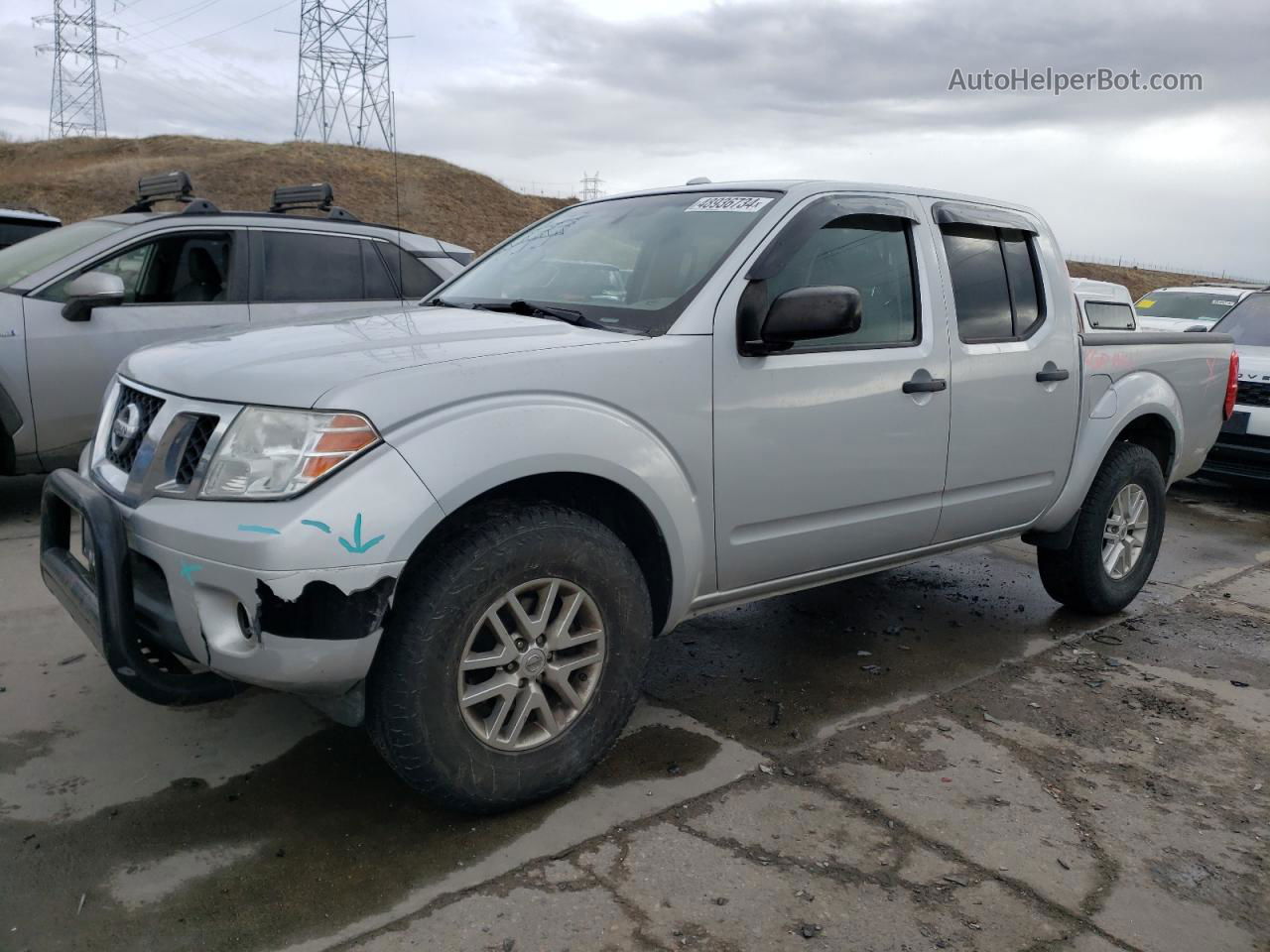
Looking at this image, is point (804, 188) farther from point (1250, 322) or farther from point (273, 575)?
point (1250, 322)

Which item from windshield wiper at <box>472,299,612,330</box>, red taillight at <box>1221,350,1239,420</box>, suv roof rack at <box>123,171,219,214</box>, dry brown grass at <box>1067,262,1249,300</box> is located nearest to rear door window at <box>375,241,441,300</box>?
suv roof rack at <box>123,171,219,214</box>

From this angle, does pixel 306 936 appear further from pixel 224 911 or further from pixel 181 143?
pixel 181 143

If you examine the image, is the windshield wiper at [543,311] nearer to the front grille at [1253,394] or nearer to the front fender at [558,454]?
the front fender at [558,454]

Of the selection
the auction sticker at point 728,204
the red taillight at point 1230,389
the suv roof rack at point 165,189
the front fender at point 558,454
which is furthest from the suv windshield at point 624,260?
the suv roof rack at point 165,189

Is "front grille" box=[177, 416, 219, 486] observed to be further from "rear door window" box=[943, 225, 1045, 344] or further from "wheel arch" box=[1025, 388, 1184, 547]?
"wheel arch" box=[1025, 388, 1184, 547]

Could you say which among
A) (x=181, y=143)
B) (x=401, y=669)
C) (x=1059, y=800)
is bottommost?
(x=1059, y=800)

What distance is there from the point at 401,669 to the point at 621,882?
761 millimetres

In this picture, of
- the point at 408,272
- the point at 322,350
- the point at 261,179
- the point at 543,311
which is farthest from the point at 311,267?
the point at 261,179

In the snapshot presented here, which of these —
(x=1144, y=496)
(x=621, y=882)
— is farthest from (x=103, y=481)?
(x=1144, y=496)

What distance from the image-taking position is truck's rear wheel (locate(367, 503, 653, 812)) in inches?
103

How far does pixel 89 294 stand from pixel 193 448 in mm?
3276

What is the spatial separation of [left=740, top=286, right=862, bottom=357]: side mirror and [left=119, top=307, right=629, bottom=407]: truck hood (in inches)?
18.6

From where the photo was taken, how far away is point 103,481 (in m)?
2.98

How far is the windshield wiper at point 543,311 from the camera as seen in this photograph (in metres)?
3.27
